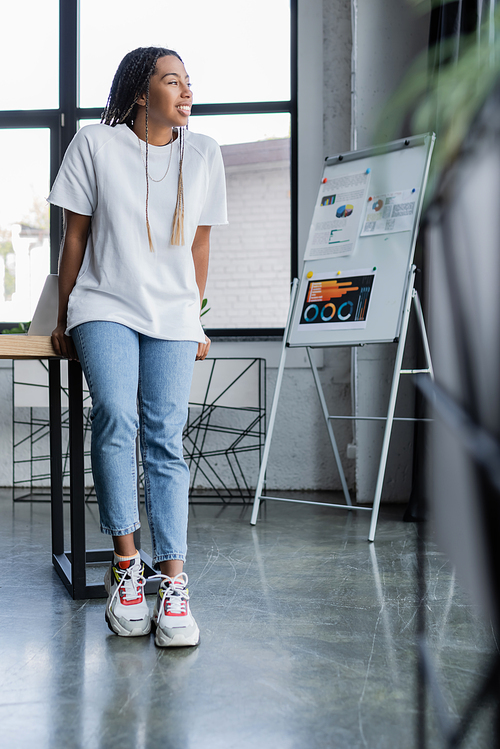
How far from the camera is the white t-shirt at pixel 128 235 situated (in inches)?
59.3

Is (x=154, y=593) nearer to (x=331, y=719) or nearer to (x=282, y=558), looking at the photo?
(x=282, y=558)

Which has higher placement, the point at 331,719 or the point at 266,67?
the point at 266,67

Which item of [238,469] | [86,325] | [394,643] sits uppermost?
[86,325]

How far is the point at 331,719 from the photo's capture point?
1078 millimetres

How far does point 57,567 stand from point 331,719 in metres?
1.14

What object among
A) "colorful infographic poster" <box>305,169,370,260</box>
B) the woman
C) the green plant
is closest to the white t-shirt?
the woman

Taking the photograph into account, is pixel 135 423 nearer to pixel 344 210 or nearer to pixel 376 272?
pixel 376 272

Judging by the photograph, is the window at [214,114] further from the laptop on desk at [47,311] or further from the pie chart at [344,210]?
the laptop on desk at [47,311]

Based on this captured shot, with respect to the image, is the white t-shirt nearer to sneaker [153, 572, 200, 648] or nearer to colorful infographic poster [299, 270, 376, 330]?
sneaker [153, 572, 200, 648]

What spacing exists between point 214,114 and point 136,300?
2585 millimetres

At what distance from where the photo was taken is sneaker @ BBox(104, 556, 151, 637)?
1.47 meters

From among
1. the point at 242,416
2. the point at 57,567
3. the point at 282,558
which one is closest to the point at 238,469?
the point at 242,416

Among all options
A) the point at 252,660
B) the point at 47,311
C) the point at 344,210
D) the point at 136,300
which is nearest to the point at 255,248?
the point at 344,210

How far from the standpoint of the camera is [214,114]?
375cm
